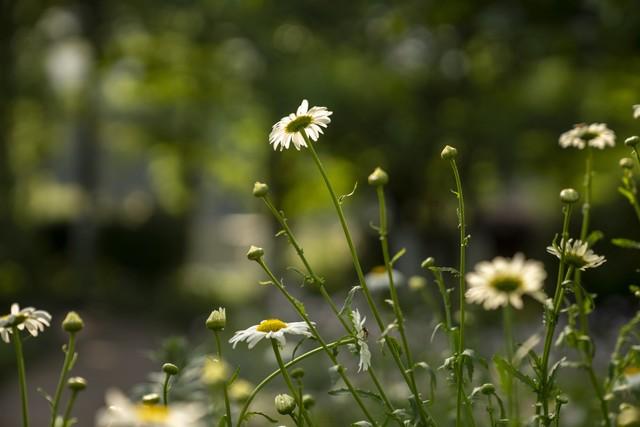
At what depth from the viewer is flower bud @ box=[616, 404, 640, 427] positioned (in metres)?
1.12

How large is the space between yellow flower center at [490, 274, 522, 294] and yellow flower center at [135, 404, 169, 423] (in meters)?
0.47

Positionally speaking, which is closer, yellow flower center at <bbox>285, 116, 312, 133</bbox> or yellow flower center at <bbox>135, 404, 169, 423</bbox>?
yellow flower center at <bbox>135, 404, 169, 423</bbox>

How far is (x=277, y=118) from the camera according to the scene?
838cm

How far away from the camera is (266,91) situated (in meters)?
8.36

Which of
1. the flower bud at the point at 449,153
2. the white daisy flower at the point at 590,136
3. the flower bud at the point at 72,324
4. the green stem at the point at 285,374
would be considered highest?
the white daisy flower at the point at 590,136

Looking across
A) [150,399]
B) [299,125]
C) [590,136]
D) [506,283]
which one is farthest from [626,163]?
[150,399]

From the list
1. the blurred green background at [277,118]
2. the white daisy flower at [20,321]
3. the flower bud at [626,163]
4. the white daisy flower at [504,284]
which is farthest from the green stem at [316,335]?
the blurred green background at [277,118]

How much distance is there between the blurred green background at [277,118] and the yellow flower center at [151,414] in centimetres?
473

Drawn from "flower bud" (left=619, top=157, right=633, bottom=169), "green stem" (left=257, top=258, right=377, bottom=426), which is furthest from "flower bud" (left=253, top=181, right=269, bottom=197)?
"flower bud" (left=619, top=157, right=633, bottom=169)

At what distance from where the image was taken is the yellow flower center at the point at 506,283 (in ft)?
3.59

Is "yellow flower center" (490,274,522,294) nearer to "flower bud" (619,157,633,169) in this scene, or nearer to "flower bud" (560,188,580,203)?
"flower bud" (560,188,580,203)

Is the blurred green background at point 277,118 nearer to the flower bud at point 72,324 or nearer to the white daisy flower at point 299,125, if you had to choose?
the white daisy flower at point 299,125

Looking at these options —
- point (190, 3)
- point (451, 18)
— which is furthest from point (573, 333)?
point (190, 3)

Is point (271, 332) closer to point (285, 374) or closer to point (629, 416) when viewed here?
point (285, 374)
